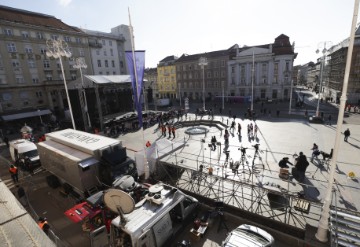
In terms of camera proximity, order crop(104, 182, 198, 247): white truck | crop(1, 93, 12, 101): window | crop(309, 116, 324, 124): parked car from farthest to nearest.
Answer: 1. crop(1, 93, 12, 101): window
2. crop(309, 116, 324, 124): parked car
3. crop(104, 182, 198, 247): white truck

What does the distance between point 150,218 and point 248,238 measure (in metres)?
3.79

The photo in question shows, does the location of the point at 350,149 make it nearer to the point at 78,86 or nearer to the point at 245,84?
the point at 78,86

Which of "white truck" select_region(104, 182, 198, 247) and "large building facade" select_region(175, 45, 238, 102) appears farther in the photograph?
"large building facade" select_region(175, 45, 238, 102)

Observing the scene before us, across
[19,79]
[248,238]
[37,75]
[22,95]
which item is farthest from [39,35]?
[248,238]

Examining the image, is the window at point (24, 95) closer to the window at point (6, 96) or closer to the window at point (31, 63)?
the window at point (6, 96)

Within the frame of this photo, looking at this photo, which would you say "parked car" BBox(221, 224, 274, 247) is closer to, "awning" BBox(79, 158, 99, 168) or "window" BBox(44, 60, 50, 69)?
"awning" BBox(79, 158, 99, 168)

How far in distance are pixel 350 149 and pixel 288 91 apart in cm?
3850

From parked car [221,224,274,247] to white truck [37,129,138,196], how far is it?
7388 millimetres

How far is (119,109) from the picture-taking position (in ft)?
123

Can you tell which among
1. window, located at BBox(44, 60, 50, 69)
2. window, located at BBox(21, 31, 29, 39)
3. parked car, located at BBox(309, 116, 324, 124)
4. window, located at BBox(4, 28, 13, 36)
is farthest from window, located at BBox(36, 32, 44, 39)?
parked car, located at BBox(309, 116, 324, 124)

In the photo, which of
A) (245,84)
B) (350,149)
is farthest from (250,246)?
(245,84)

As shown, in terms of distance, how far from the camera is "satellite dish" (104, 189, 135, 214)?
6504 mm

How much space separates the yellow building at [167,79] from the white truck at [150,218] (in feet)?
224

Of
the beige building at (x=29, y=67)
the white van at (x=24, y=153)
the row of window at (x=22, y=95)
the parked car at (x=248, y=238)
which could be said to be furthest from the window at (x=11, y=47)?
the parked car at (x=248, y=238)
